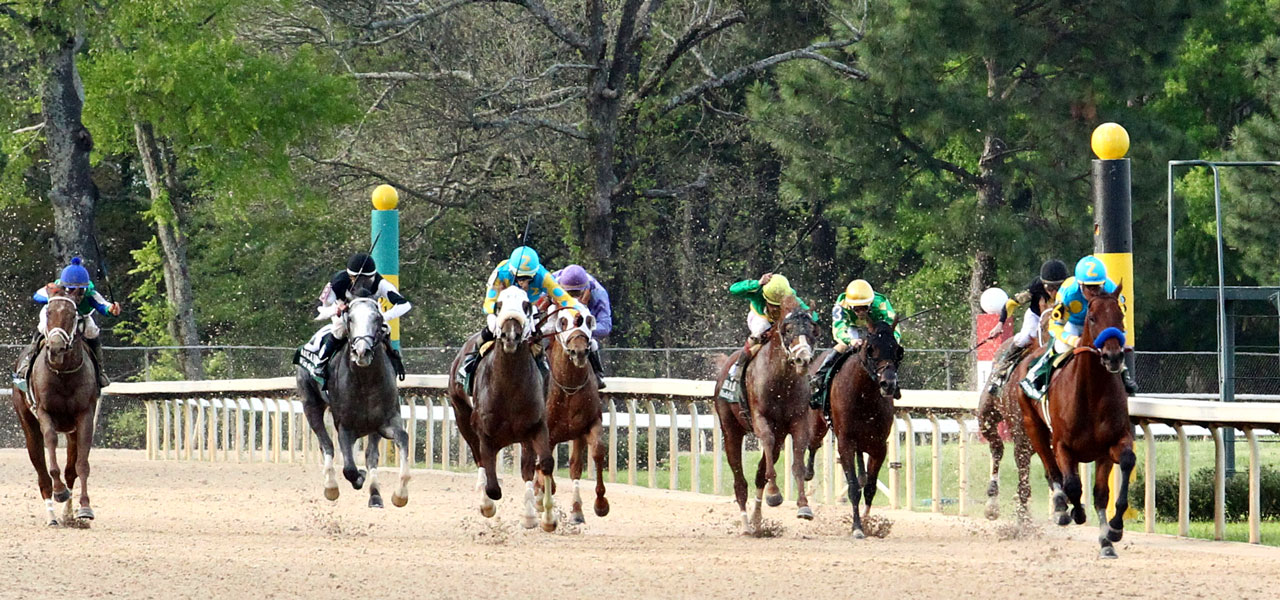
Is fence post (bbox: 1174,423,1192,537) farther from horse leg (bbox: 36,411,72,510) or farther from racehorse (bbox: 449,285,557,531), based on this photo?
horse leg (bbox: 36,411,72,510)

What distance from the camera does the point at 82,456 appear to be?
14383 millimetres

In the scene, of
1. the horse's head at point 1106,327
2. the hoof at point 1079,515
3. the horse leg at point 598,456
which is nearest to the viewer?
the horse's head at point 1106,327

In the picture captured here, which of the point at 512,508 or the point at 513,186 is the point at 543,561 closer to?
the point at 512,508

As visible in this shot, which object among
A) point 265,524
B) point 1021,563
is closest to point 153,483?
point 265,524

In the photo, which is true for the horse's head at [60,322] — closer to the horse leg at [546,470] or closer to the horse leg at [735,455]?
the horse leg at [546,470]

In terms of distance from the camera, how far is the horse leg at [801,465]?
42.2 feet

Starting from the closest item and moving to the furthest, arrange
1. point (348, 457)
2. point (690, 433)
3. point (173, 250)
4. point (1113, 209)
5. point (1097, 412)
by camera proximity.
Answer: point (1097, 412), point (348, 457), point (1113, 209), point (690, 433), point (173, 250)

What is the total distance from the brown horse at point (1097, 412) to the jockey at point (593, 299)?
336cm

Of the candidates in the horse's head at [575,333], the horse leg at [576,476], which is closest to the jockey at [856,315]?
the horse's head at [575,333]

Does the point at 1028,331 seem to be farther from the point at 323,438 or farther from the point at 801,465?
the point at 323,438

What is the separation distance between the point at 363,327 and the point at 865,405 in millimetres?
3306

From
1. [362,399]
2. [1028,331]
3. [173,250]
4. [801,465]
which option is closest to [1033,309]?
[1028,331]

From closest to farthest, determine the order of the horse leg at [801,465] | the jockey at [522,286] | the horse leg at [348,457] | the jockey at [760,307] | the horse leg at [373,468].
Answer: the horse leg at [801,465] < the jockey at [522,286] < the jockey at [760,307] < the horse leg at [348,457] < the horse leg at [373,468]

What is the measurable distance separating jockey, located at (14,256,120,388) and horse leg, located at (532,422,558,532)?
3295 millimetres
